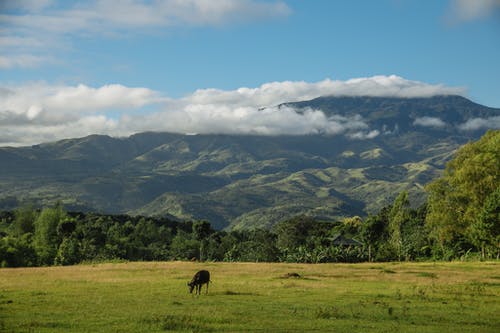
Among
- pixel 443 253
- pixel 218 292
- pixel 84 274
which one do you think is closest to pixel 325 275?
pixel 218 292

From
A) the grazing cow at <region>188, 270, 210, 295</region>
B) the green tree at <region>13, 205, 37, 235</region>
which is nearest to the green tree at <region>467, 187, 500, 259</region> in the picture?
the grazing cow at <region>188, 270, 210, 295</region>

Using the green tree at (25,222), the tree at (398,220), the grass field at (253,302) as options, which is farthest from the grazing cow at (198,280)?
the green tree at (25,222)

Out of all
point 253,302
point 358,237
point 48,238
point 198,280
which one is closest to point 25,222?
point 48,238

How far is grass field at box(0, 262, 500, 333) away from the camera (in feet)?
88.3

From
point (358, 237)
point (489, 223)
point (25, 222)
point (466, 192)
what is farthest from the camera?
point (25, 222)

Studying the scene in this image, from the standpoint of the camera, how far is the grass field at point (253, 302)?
1059 inches

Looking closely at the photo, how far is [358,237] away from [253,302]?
97229mm

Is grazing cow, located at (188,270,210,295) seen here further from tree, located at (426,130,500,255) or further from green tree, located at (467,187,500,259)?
tree, located at (426,130,500,255)

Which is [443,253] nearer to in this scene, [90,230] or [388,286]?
[388,286]

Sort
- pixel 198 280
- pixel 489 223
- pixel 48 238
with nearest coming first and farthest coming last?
pixel 198 280 < pixel 489 223 < pixel 48 238

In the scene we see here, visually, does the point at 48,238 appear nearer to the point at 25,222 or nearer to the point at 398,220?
the point at 25,222

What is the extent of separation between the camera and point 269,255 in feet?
379

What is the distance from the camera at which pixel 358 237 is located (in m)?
129

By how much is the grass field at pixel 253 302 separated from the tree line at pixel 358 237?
93.7ft
